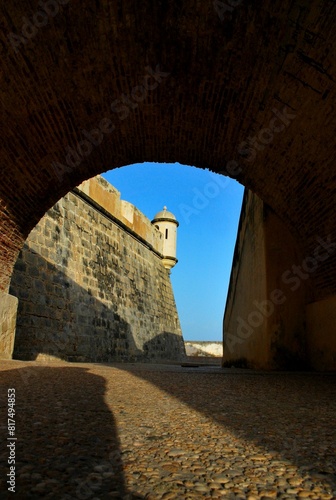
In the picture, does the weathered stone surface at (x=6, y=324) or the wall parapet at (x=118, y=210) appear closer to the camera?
the weathered stone surface at (x=6, y=324)

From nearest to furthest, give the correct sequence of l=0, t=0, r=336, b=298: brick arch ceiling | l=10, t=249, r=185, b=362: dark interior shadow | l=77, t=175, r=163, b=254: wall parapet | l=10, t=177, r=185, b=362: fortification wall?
l=0, t=0, r=336, b=298: brick arch ceiling < l=10, t=249, r=185, b=362: dark interior shadow < l=10, t=177, r=185, b=362: fortification wall < l=77, t=175, r=163, b=254: wall parapet

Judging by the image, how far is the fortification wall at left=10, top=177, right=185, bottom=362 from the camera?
7.57m

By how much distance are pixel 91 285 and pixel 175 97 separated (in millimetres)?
6377

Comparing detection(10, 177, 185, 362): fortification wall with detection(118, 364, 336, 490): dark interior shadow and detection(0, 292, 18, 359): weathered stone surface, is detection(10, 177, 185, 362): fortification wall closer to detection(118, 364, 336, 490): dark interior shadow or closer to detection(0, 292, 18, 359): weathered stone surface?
detection(0, 292, 18, 359): weathered stone surface

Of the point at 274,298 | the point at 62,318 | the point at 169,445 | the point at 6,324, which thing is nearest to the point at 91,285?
the point at 62,318

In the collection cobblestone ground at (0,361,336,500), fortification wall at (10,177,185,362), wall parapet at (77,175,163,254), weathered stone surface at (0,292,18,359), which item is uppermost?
wall parapet at (77,175,163,254)

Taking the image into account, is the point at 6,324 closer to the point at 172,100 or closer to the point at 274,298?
the point at 172,100

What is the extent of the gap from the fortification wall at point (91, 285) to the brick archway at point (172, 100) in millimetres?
1969

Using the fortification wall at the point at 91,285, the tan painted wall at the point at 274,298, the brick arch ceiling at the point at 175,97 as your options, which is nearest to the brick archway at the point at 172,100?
the brick arch ceiling at the point at 175,97

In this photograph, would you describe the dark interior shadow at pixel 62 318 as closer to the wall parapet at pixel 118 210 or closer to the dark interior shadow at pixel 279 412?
the wall parapet at pixel 118 210

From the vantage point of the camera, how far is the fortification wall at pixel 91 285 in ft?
24.8

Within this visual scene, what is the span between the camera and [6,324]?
5.54 metres

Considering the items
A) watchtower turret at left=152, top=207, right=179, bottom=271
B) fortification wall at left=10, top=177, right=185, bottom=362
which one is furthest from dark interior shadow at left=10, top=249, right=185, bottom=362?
watchtower turret at left=152, top=207, right=179, bottom=271

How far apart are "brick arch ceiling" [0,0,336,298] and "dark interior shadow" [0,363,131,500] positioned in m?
3.15
